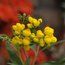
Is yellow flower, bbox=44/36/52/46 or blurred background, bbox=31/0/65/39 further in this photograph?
blurred background, bbox=31/0/65/39

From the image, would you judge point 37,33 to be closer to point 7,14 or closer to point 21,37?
point 21,37

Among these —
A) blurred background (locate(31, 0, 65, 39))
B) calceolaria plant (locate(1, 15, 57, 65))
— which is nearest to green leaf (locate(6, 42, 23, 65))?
calceolaria plant (locate(1, 15, 57, 65))

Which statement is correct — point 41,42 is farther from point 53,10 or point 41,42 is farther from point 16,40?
point 53,10

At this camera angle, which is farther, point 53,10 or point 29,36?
point 53,10

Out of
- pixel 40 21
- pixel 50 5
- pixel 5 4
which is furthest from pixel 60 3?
pixel 40 21

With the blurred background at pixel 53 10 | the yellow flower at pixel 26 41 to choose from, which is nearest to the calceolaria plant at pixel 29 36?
the yellow flower at pixel 26 41

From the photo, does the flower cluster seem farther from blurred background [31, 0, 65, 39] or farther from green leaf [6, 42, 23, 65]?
blurred background [31, 0, 65, 39]

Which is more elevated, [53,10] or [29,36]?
[29,36]

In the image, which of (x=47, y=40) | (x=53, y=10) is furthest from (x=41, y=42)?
(x=53, y=10)
